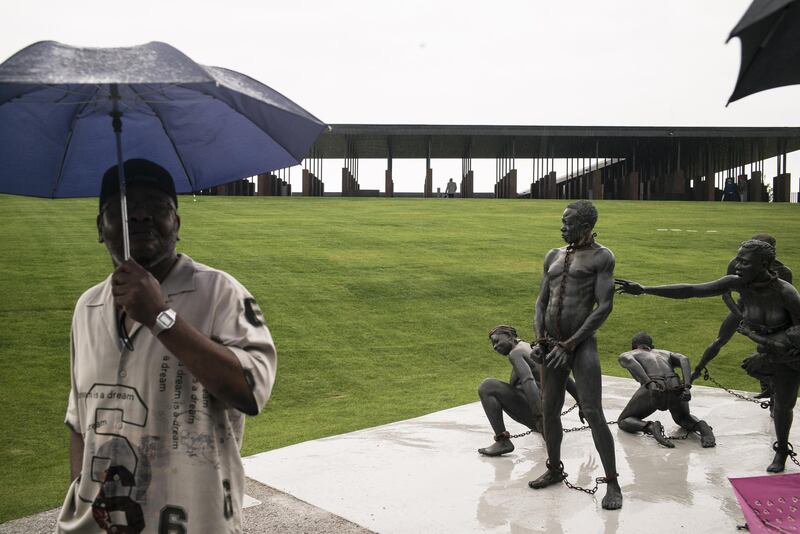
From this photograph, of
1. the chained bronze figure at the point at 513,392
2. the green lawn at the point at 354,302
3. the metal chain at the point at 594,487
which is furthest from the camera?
the green lawn at the point at 354,302

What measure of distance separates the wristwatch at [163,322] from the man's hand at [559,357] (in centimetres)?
500

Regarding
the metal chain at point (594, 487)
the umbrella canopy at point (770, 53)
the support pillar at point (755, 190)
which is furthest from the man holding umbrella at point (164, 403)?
the support pillar at point (755, 190)

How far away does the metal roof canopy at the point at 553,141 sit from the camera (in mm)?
45000

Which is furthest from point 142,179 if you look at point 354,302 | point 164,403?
point 354,302

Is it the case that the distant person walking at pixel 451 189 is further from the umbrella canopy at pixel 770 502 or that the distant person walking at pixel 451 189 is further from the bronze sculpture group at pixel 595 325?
the umbrella canopy at pixel 770 502

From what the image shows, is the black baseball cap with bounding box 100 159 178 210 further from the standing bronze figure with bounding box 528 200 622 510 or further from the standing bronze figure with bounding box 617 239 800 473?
the standing bronze figure with bounding box 617 239 800 473

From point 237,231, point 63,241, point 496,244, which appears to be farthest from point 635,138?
point 63,241

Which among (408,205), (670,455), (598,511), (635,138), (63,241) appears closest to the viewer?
(598,511)

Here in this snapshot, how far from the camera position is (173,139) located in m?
4.04

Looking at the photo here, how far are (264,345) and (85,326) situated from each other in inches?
26.9

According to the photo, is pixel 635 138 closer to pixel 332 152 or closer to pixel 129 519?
pixel 332 152

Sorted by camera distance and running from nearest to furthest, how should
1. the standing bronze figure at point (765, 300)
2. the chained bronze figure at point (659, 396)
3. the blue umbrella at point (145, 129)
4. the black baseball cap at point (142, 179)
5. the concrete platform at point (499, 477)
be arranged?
the black baseball cap at point (142, 179) → the blue umbrella at point (145, 129) → the concrete platform at point (499, 477) → the standing bronze figure at point (765, 300) → the chained bronze figure at point (659, 396)

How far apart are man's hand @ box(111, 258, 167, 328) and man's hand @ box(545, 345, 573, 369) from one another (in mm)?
4906

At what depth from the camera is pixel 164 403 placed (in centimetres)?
271
